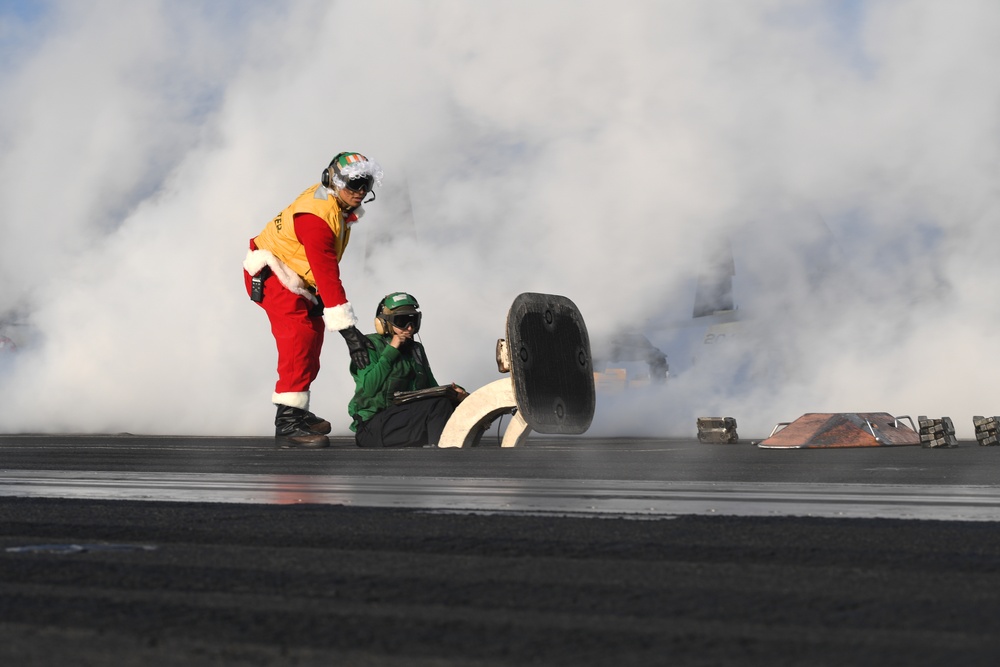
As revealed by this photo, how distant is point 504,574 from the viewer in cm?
223

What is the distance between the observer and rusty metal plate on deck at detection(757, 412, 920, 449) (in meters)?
8.12

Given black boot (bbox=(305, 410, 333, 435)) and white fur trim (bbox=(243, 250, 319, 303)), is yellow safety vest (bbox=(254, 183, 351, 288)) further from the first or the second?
black boot (bbox=(305, 410, 333, 435))

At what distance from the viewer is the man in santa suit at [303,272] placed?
28.1 ft

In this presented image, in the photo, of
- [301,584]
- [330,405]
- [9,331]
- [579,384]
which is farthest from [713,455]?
[9,331]

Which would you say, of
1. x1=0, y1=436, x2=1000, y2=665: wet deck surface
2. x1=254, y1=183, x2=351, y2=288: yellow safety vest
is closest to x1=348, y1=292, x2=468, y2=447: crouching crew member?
x1=254, y1=183, x2=351, y2=288: yellow safety vest

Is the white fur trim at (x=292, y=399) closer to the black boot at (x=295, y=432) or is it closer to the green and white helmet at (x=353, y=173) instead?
the black boot at (x=295, y=432)

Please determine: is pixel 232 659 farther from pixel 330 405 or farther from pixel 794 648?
pixel 330 405

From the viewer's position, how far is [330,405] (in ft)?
42.3

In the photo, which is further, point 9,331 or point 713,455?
point 9,331

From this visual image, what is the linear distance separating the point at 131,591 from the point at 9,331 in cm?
1505

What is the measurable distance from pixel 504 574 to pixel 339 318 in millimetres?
6236

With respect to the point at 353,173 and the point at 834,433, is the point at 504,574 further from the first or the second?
the point at 353,173

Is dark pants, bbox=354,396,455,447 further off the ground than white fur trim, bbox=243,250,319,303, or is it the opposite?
white fur trim, bbox=243,250,319,303

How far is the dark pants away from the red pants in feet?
1.73
